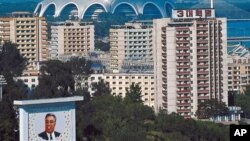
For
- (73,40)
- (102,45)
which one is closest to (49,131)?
(73,40)

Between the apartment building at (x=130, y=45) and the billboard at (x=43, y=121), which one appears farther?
the apartment building at (x=130, y=45)

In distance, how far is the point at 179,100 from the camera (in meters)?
29.6

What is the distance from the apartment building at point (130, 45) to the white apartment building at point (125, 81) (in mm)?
5519

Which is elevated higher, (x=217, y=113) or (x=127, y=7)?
(x=127, y=7)

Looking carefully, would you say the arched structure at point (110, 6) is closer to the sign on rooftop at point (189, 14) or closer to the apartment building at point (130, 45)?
the apartment building at point (130, 45)

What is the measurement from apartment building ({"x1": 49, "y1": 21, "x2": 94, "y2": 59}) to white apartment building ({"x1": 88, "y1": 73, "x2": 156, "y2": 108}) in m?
9.22

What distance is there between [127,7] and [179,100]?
42.8 metres

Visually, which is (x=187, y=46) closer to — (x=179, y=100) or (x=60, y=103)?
(x=179, y=100)

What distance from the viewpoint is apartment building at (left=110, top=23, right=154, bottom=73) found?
134ft

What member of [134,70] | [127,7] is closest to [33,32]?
[134,70]

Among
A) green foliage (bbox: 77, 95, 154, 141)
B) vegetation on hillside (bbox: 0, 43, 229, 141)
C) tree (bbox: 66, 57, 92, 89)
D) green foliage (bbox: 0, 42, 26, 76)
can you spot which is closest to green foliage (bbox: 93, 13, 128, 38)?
green foliage (bbox: 0, 42, 26, 76)

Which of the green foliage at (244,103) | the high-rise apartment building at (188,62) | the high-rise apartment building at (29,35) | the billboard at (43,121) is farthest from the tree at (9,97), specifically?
the high-rise apartment building at (29,35)

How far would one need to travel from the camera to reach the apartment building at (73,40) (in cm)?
4331

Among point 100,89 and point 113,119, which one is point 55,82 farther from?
point 100,89
